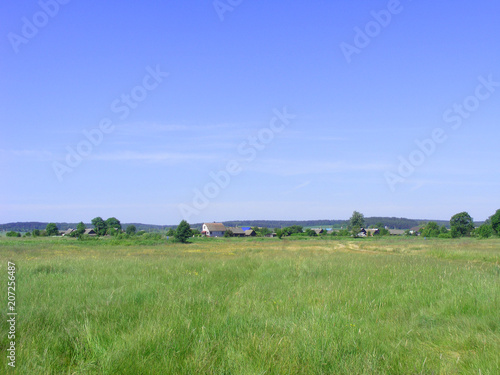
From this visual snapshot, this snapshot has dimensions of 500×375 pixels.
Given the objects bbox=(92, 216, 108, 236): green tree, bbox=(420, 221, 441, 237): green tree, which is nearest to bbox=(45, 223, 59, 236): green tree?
bbox=(92, 216, 108, 236): green tree

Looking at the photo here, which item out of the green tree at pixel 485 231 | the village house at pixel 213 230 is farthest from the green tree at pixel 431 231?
the village house at pixel 213 230

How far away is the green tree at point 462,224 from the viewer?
85.1 meters

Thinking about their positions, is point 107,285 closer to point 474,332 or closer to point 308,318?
point 308,318

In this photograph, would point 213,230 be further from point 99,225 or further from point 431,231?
point 431,231

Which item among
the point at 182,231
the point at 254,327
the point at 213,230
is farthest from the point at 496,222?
the point at 254,327

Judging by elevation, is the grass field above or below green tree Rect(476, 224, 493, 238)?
below

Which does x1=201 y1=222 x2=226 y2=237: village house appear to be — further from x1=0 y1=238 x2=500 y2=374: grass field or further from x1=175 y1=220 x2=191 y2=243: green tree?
x1=0 y1=238 x2=500 y2=374: grass field

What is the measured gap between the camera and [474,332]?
5012mm

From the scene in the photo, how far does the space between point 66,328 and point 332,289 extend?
5.15 metres

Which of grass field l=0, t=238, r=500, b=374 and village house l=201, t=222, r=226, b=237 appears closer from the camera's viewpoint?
grass field l=0, t=238, r=500, b=374

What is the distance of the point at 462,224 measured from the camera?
8594 cm

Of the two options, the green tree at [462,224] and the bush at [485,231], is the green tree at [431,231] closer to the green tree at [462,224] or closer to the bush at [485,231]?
the green tree at [462,224]

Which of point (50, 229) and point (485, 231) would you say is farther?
point (50, 229)

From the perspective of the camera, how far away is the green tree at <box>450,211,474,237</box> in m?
85.1
